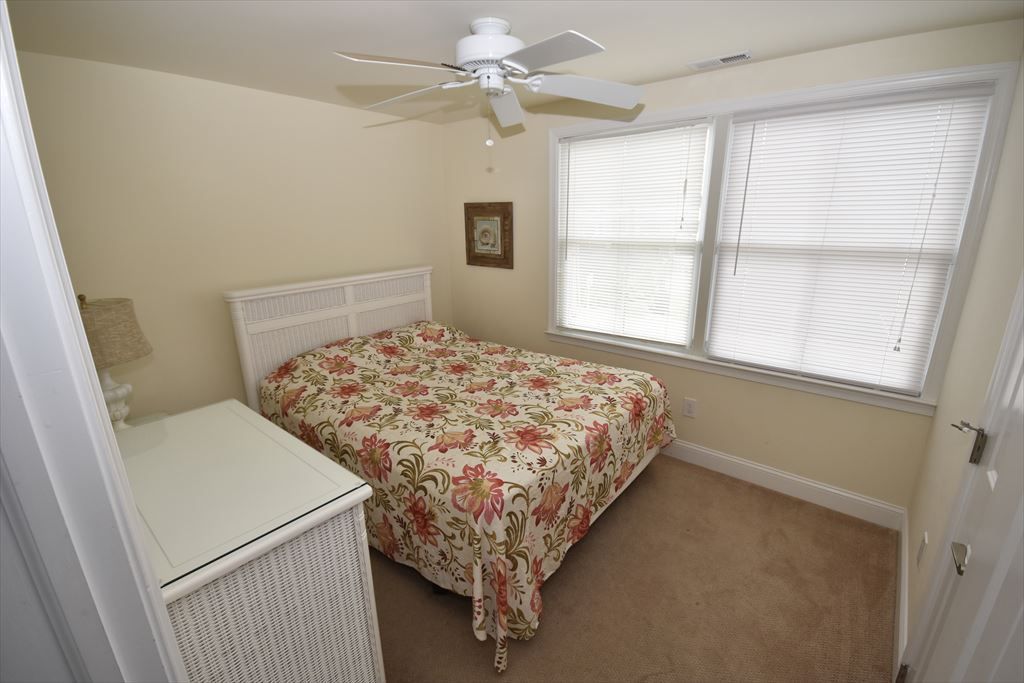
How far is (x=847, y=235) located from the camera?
2275mm

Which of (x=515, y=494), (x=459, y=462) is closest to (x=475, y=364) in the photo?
(x=459, y=462)

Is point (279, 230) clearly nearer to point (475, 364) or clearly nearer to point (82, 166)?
point (82, 166)

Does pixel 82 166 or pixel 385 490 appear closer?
pixel 385 490

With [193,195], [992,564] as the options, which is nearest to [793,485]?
[992,564]

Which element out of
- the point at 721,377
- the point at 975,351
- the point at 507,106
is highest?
the point at 507,106

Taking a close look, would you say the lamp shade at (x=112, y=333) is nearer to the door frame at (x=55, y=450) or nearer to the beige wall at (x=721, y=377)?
the door frame at (x=55, y=450)

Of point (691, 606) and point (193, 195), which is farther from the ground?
point (193, 195)

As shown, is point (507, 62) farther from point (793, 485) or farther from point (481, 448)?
point (793, 485)

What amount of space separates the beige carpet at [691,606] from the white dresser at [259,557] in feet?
1.69

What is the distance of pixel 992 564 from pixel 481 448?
1497mm

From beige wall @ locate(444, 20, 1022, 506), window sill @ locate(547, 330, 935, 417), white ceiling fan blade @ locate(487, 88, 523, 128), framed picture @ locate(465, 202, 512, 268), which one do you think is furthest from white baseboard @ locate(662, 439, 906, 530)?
white ceiling fan blade @ locate(487, 88, 523, 128)

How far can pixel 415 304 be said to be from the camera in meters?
3.68

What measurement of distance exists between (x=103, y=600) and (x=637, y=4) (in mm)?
2141

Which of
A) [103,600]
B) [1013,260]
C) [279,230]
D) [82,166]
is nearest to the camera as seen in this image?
[103,600]
